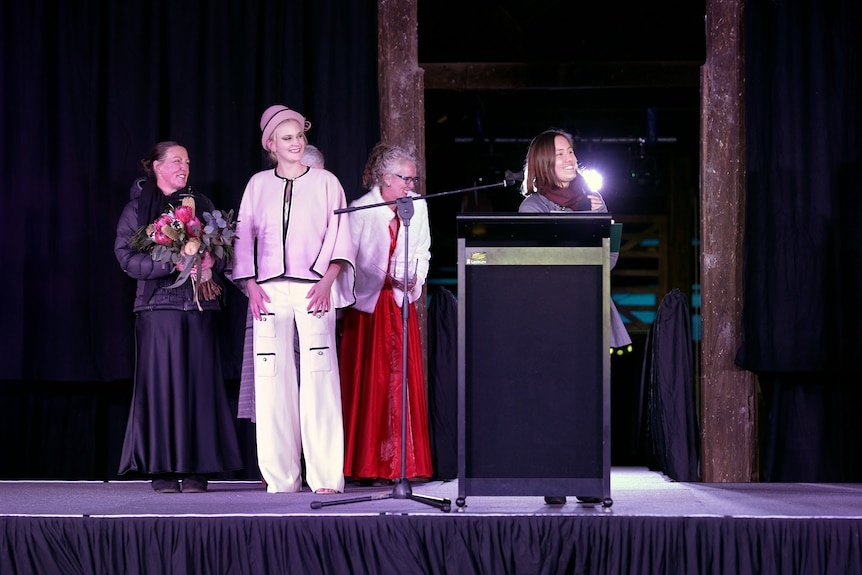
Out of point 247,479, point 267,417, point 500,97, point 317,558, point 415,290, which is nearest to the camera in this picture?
point 317,558

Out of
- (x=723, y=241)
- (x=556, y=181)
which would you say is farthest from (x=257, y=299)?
(x=723, y=241)

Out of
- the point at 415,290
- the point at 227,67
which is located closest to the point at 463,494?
the point at 415,290

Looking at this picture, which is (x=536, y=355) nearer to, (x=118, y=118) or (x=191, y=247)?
(x=191, y=247)

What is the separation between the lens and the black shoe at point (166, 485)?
471cm

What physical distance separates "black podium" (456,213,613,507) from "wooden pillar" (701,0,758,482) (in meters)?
2.30

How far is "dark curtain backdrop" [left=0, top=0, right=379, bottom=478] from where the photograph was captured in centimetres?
570

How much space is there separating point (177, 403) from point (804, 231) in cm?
328

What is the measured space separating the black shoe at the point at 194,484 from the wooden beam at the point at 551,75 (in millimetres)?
2736

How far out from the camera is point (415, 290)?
5.14m

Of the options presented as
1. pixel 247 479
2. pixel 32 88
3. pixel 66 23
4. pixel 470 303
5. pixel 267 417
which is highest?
pixel 66 23

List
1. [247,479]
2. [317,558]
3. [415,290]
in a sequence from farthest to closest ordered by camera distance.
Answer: [247,479]
[415,290]
[317,558]

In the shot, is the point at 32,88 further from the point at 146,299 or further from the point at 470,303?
the point at 470,303

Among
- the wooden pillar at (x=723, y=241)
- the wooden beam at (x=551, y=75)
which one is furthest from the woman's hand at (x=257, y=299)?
the wooden pillar at (x=723, y=241)

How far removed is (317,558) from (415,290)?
1816mm
